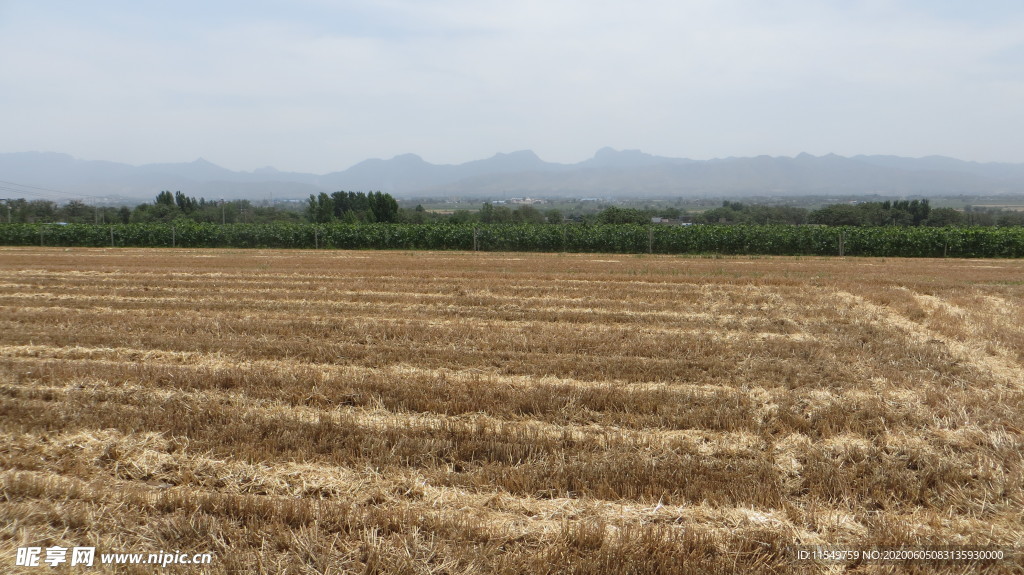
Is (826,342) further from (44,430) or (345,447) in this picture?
(44,430)

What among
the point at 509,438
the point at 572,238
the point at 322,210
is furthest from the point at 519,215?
the point at 509,438

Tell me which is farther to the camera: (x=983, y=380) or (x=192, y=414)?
(x=983, y=380)

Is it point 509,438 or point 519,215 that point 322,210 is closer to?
point 519,215

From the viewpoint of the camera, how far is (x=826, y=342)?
9.63m

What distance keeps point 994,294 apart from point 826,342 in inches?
345

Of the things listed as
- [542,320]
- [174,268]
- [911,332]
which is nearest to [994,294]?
[911,332]

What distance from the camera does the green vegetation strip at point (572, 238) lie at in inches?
1319

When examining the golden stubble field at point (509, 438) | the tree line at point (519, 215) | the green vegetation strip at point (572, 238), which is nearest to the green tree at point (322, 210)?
the tree line at point (519, 215)

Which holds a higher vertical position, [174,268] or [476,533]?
[174,268]

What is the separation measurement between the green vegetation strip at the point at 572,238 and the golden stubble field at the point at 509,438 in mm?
23095

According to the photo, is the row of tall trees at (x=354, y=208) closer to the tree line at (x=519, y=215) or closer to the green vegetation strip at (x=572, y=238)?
the tree line at (x=519, y=215)

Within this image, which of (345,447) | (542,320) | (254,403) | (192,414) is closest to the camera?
(345,447)

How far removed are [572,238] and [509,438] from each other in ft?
99.2

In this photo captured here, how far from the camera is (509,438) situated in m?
5.55
